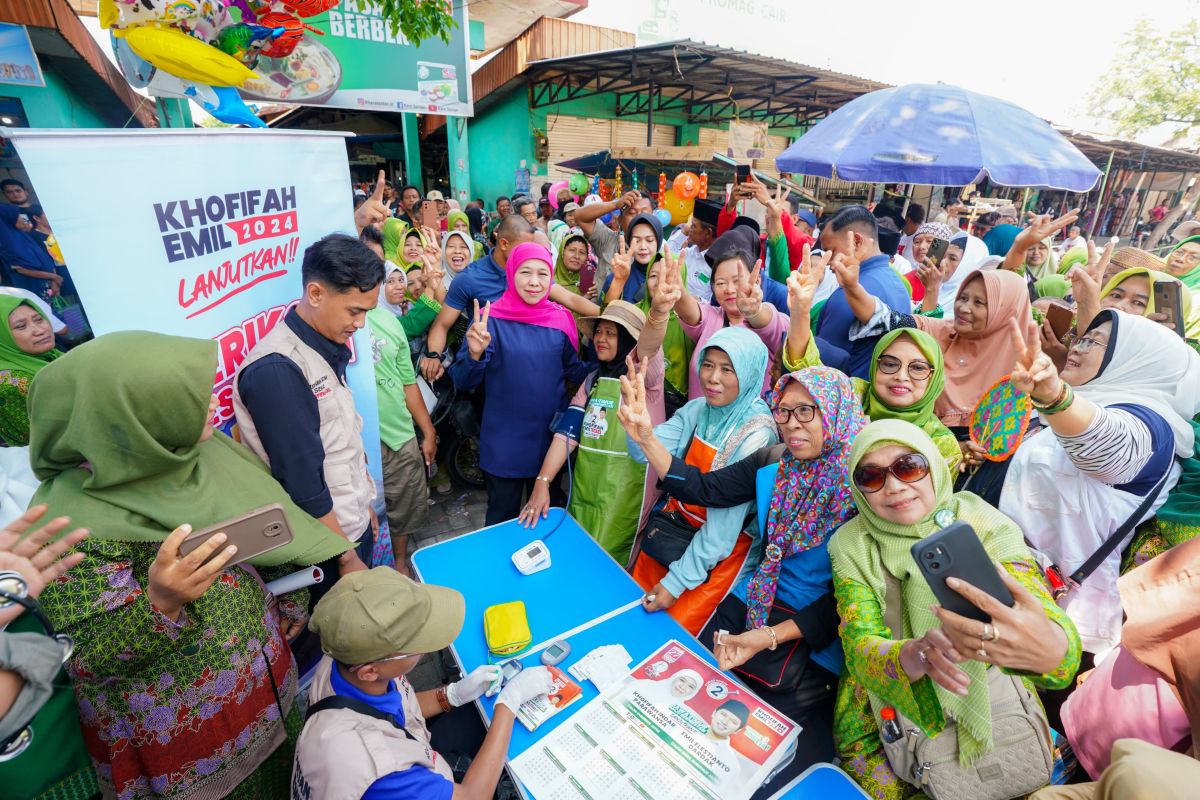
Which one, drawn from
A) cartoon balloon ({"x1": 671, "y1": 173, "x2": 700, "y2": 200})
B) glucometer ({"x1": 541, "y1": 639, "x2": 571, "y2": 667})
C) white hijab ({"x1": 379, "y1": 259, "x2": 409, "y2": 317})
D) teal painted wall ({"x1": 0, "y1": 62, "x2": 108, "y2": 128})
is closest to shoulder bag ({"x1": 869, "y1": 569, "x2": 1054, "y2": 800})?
glucometer ({"x1": 541, "y1": 639, "x2": 571, "y2": 667})

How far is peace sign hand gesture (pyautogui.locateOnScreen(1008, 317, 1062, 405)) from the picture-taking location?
1.73 m

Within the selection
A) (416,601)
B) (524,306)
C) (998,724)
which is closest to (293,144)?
(524,306)

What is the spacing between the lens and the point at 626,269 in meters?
3.55

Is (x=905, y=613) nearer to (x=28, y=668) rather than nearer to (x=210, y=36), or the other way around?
(x=28, y=668)

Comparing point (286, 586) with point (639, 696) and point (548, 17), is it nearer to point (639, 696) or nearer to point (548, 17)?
point (639, 696)

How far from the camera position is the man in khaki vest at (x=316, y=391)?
181cm

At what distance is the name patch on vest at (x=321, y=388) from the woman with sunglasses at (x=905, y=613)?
6.16 feet

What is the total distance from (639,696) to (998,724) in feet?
3.36

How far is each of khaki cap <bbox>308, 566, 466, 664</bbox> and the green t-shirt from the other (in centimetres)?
170

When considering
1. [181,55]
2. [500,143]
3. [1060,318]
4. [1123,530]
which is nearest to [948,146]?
[1060,318]

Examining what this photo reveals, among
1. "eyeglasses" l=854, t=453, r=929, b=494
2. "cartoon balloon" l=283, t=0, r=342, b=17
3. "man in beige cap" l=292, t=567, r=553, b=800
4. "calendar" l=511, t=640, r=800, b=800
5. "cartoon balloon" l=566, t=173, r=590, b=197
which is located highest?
"cartoon balloon" l=283, t=0, r=342, b=17

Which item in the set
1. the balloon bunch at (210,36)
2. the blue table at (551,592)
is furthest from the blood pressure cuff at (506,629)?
the balloon bunch at (210,36)

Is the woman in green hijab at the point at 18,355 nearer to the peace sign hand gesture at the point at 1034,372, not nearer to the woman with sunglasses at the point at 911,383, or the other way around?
the woman with sunglasses at the point at 911,383

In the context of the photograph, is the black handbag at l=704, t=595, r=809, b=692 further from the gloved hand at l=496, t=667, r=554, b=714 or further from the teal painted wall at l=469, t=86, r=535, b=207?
the teal painted wall at l=469, t=86, r=535, b=207
